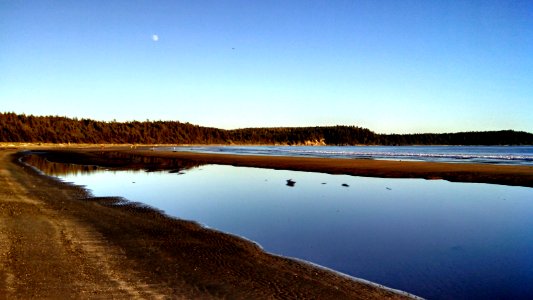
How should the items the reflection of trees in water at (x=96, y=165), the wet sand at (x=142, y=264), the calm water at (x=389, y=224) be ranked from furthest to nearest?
1. the reflection of trees in water at (x=96, y=165)
2. the calm water at (x=389, y=224)
3. the wet sand at (x=142, y=264)

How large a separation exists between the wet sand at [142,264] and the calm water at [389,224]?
997 millimetres

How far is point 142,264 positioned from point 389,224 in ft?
26.8

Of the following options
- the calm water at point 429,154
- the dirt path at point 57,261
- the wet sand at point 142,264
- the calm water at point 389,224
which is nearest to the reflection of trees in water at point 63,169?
the calm water at point 389,224

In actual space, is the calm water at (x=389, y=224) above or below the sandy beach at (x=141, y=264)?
below

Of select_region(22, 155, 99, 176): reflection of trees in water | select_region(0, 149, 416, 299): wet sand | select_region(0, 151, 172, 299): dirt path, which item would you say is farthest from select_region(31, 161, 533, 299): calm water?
select_region(22, 155, 99, 176): reflection of trees in water

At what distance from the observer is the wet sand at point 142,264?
6867mm

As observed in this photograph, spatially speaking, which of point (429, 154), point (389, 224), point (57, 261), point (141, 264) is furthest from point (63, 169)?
point (429, 154)

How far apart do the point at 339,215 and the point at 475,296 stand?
747 centimetres

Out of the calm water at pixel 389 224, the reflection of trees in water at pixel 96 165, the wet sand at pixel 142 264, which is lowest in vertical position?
the reflection of trees in water at pixel 96 165

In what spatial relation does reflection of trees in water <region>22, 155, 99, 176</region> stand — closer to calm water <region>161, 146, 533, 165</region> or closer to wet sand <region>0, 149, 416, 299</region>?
wet sand <region>0, 149, 416, 299</region>

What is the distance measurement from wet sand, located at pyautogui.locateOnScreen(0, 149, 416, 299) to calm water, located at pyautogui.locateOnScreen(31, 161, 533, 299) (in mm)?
997

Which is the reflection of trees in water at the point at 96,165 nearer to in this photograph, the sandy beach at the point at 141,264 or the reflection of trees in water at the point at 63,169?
the reflection of trees in water at the point at 63,169

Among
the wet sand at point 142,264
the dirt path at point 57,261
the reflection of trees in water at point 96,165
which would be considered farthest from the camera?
the reflection of trees in water at point 96,165

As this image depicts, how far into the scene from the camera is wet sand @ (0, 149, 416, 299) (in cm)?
687
